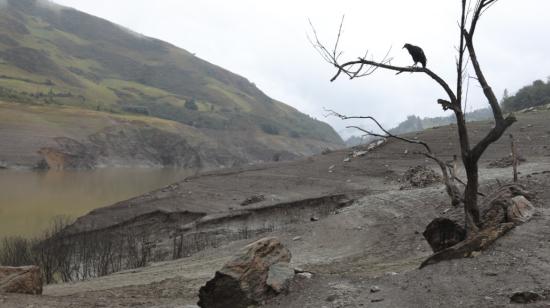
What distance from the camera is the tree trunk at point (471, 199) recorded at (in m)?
9.26

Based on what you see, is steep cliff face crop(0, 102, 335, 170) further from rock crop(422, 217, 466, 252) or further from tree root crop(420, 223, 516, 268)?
tree root crop(420, 223, 516, 268)

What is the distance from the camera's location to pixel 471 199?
948cm

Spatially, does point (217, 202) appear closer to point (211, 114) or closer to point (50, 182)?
point (50, 182)

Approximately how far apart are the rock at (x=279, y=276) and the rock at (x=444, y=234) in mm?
3021

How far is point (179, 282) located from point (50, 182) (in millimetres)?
55337

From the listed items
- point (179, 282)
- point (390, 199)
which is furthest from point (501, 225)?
point (390, 199)

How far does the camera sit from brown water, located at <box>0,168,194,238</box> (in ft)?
125

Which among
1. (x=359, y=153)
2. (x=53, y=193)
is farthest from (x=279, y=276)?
(x=53, y=193)

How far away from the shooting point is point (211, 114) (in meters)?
159

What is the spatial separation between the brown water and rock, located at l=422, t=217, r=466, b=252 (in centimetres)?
2936

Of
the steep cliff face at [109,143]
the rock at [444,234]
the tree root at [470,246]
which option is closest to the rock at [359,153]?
the rock at [444,234]

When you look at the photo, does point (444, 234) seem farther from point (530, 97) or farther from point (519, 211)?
point (530, 97)

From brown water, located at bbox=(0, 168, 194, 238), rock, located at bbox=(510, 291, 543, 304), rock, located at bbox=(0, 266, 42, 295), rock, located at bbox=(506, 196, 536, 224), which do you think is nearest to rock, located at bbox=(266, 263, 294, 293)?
rock, located at bbox=(510, 291, 543, 304)

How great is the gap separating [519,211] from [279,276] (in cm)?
512
